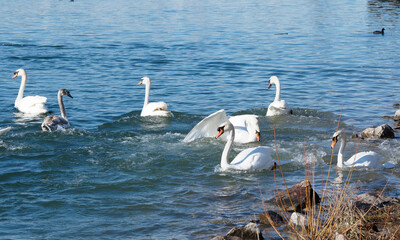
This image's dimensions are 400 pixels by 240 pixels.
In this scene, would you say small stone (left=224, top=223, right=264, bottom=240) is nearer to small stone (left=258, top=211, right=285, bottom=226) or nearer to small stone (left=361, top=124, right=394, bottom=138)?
small stone (left=258, top=211, right=285, bottom=226)

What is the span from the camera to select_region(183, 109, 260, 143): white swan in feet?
41.3

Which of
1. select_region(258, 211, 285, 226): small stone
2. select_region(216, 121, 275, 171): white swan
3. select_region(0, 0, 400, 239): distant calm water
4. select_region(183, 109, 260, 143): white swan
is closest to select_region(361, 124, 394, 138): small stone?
select_region(0, 0, 400, 239): distant calm water

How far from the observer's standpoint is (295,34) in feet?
108

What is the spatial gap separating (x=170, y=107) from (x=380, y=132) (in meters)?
6.11

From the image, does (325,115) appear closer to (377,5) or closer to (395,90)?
(395,90)

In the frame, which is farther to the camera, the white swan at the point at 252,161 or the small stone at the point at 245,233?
the white swan at the point at 252,161

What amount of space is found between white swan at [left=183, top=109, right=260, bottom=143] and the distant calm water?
8.8 inches

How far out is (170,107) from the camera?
55.0 ft

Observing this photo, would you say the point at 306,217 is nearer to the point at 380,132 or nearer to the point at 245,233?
the point at 245,233

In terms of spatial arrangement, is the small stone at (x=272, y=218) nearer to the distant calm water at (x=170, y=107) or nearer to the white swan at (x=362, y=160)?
the distant calm water at (x=170, y=107)

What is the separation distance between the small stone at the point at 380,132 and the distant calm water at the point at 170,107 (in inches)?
10.0

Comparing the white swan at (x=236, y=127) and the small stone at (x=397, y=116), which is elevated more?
the white swan at (x=236, y=127)

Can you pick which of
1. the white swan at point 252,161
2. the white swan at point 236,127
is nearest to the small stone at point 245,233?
the white swan at point 252,161

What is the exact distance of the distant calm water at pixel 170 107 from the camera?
30.4ft
